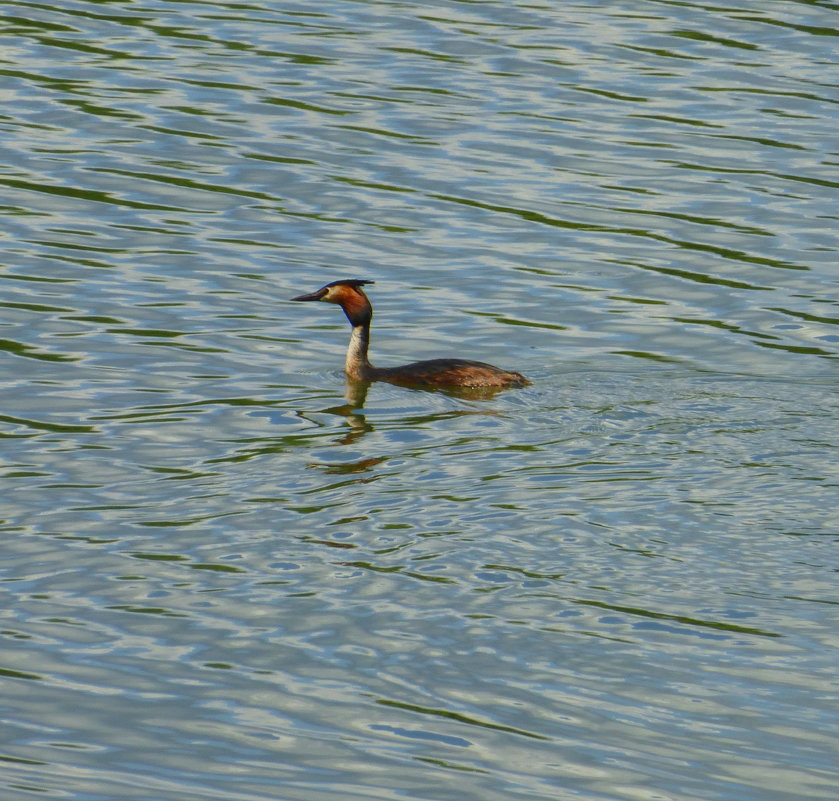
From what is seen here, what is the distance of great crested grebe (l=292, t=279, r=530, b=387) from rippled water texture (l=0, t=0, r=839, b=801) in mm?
175

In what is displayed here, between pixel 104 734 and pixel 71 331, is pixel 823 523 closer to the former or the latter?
pixel 104 734

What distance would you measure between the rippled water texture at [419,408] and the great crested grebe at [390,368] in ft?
0.58

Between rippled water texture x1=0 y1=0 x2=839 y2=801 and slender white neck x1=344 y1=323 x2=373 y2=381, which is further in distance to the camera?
slender white neck x1=344 y1=323 x2=373 y2=381

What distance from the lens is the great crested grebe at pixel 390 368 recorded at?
513 inches

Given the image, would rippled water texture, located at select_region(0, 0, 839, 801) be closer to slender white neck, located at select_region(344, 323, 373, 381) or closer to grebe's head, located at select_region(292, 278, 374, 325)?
slender white neck, located at select_region(344, 323, 373, 381)

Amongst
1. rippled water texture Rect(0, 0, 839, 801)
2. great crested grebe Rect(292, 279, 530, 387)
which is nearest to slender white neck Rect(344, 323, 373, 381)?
great crested grebe Rect(292, 279, 530, 387)

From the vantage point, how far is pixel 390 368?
547 inches

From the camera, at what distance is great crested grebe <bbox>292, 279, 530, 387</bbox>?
13.0m

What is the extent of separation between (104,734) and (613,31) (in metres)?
18.2

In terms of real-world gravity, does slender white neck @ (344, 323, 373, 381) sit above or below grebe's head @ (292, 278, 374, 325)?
below

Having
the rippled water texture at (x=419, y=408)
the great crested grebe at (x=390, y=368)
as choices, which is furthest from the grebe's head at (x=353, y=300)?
the rippled water texture at (x=419, y=408)

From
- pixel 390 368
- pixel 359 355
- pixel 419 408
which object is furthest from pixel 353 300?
pixel 419 408

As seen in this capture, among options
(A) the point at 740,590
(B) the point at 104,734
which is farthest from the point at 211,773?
(A) the point at 740,590

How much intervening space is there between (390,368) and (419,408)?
35.9 inches
